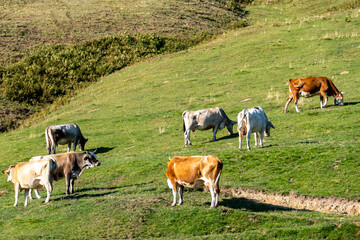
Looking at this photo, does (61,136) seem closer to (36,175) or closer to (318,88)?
(36,175)

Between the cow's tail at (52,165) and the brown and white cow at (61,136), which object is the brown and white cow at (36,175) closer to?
the cow's tail at (52,165)

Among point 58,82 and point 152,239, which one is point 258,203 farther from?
point 58,82

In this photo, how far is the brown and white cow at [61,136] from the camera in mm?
30719

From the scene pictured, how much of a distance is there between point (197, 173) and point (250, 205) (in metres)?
2.82

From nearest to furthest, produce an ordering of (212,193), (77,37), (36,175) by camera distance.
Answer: (212,193) → (36,175) → (77,37)

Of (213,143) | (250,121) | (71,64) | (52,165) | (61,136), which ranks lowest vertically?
(213,143)

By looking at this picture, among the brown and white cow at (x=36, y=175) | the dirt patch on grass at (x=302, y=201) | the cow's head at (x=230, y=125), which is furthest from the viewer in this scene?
the cow's head at (x=230, y=125)

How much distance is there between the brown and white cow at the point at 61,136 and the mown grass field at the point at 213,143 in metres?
1.73

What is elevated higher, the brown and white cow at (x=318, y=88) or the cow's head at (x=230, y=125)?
the brown and white cow at (x=318, y=88)

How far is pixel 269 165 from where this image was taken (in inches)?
830

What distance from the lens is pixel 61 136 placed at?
3106 centimetres

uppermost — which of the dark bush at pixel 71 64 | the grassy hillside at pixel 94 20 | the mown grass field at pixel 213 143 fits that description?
the grassy hillside at pixel 94 20

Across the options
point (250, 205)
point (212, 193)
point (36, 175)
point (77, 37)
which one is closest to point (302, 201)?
point (250, 205)

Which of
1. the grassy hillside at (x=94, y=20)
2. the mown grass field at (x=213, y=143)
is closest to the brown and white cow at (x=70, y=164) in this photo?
the mown grass field at (x=213, y=143)
